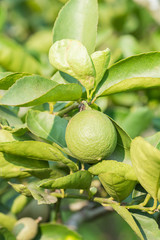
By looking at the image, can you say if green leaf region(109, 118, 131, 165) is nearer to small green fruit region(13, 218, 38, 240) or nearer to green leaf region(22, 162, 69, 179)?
green leaf region(22, 162, 69, 179)

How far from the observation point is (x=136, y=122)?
57.7 inches

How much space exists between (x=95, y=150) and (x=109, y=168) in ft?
0.18

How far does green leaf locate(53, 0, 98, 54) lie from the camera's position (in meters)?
1.05

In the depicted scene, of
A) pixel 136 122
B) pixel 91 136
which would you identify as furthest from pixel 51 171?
pixel 136 122

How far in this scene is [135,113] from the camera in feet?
4.90

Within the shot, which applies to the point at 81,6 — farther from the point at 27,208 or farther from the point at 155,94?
the point at 155,94

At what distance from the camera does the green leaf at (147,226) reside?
3.13 feet

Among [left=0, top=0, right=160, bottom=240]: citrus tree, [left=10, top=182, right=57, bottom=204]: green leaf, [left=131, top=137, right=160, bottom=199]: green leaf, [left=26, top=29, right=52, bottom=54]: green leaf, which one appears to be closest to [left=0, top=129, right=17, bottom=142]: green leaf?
[left=0, top=0, right=160, bottom=240]: citrus tree

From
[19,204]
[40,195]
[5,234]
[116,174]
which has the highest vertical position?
[116,174]

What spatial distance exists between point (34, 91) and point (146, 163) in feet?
0.98

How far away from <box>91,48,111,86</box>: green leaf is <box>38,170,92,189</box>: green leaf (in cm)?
24

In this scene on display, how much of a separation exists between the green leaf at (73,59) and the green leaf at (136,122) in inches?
20.2

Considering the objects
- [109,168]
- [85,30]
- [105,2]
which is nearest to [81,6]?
[85,30]

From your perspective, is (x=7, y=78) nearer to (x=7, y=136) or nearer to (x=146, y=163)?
(x=7, y=136)
